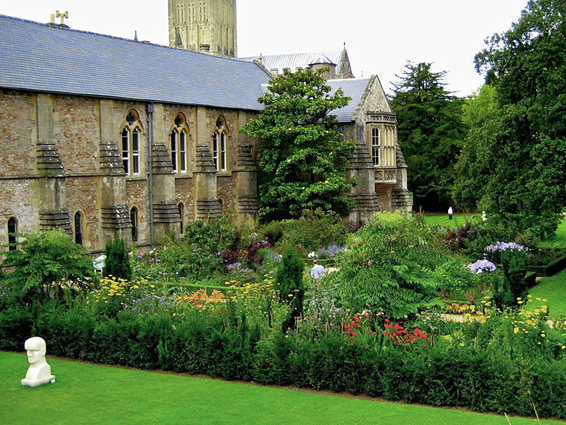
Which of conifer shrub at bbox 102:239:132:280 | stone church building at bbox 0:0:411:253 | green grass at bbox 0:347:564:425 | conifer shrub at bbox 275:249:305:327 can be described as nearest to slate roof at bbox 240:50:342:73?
stone church building at bbox 0:0:411:253

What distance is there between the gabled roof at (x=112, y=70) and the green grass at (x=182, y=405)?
1502 cm

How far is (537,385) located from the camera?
38.9 feet

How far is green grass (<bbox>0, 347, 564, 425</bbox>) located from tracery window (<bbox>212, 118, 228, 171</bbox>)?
2330cm

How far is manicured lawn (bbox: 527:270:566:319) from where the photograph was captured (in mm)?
20297

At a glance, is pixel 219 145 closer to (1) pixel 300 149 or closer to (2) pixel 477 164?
(1) pixel 300 149

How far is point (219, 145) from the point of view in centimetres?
3681

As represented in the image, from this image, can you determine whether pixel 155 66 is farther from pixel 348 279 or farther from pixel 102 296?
pixel 348 279

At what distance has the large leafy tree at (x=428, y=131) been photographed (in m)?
56.9

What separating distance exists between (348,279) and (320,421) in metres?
4.45

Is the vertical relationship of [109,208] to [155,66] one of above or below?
below

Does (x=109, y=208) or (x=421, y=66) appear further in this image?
(x=421, y=66)

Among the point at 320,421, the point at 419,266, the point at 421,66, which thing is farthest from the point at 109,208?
the point at 421,66

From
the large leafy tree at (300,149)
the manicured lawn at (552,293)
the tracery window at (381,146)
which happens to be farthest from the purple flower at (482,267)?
the tracery window at (381,146)

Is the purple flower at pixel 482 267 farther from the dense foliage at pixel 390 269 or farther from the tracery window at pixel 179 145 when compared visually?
the tracery window at pixel 179 145
